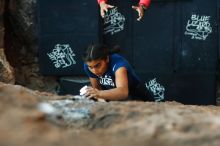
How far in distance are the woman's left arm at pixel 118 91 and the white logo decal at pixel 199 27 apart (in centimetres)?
230

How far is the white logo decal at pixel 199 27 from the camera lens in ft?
20.1

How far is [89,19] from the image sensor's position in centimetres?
606

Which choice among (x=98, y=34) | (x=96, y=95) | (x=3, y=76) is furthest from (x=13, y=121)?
(x=98, y=34)

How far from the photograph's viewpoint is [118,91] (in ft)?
12.7

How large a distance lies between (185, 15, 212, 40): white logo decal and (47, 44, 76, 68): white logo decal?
1323mm

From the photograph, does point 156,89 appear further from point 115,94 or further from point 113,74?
point 115,94

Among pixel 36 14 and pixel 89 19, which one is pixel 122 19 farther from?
pixel 36 14

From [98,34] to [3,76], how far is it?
1.14 metres

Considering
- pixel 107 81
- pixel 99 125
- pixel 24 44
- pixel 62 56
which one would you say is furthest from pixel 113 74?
pixel 24 44

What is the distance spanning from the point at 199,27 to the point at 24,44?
6.63ft

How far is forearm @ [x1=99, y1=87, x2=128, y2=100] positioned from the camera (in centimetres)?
370

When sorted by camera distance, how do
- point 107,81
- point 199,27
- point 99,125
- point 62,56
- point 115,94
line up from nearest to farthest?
point 99,125 < point 115,94 < point 107,81 < point 199,27 < point 62,56

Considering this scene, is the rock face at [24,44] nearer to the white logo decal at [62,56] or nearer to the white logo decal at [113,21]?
the white logo decal at [62,56]

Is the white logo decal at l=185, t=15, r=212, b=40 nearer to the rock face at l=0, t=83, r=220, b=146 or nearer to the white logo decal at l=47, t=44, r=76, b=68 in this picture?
the white logo decal at l=47, t=44, r=76, b=68
